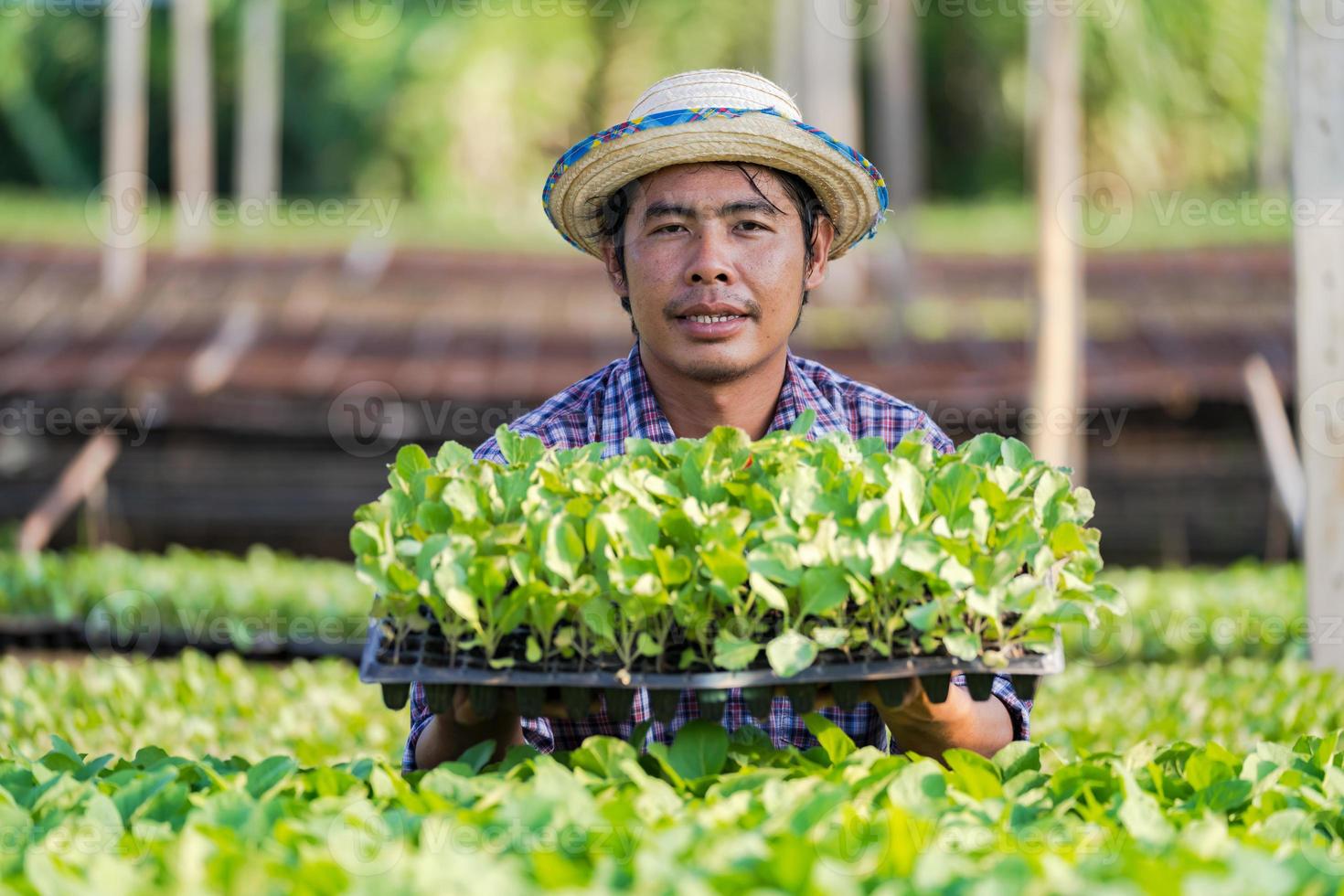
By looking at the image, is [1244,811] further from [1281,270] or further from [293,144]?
[293,144]

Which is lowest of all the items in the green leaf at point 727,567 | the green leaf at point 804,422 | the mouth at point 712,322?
the green leaf at point 727,567

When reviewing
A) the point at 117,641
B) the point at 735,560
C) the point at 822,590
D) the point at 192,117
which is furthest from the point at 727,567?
the point at 192,117

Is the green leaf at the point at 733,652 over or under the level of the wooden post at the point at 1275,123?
under

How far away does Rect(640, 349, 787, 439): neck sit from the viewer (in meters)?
2.50

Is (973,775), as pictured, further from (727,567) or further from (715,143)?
(715,143)

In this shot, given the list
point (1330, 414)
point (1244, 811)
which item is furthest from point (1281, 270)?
point (1244, 811)

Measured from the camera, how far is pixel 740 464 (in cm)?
197

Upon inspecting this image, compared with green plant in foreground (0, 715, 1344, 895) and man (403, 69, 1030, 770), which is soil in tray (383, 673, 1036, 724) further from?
man (403, 69, 1030, 770)

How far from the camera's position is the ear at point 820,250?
2682mm

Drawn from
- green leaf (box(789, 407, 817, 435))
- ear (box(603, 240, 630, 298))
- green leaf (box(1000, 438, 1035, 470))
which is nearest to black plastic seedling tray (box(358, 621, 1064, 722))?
green leaf (box(1000, 438, 1035, 470))

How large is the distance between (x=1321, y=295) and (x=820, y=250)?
A: 98.3 inches

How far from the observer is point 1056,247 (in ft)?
25.4

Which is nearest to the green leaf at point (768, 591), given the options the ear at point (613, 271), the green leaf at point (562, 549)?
the green leaf at point (562, 549)

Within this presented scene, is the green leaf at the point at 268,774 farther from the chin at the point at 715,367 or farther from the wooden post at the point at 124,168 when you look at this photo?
the wooden post at the point at 124,168
